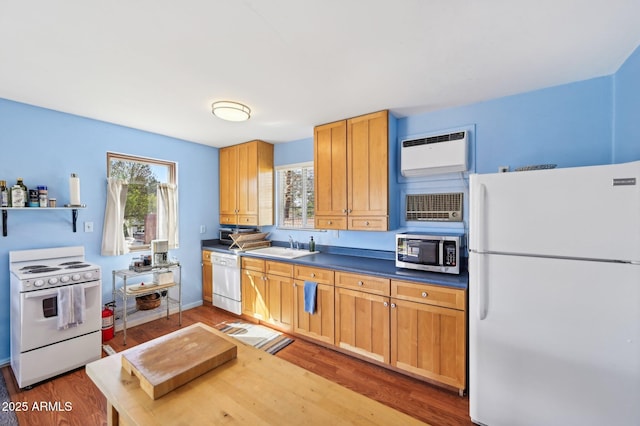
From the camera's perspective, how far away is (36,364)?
7.21 ft

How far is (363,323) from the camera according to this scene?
253cm

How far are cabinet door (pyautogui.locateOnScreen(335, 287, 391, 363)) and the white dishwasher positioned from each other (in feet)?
5.05

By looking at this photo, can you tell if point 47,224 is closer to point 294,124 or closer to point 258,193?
point 258,193

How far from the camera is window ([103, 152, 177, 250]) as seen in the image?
131 inches

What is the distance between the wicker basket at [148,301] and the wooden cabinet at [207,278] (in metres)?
0.67

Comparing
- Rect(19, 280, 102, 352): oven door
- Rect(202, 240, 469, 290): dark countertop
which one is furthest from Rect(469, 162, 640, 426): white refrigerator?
Rect(19, 280, 102, 352): oven door

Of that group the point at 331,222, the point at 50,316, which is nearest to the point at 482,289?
the point at 331,222

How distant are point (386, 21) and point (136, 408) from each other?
2.03 metres

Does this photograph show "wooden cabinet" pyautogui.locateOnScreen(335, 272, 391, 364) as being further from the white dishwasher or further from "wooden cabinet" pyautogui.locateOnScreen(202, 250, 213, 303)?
"wooden cabinet" pyautogui.locateOnScreen(202, 250, 213, 303)

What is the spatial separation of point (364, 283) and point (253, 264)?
1.54 meters

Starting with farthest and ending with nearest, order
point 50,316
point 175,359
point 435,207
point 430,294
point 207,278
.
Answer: point 207,278
point 435,207
point 50,316
point 430,294
point 175,359

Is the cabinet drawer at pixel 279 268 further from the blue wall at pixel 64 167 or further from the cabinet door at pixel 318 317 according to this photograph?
the blue wall at pixel 64 167

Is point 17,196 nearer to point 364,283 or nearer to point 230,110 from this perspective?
point 230,110

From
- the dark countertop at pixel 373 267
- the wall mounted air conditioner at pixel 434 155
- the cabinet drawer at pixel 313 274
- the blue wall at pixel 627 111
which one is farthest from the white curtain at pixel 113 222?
the blue wall at pixel 627 111
